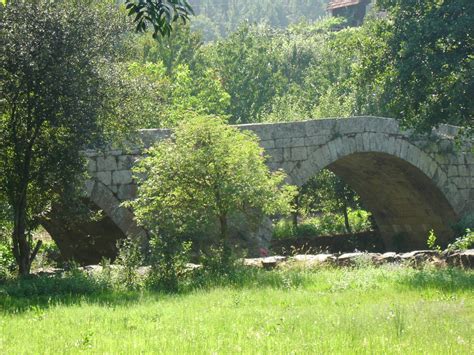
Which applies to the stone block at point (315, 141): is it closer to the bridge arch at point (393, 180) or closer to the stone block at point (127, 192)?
the bridge arch at point (393, 180)

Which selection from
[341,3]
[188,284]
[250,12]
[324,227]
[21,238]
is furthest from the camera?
[250,12]

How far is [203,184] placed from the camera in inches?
536

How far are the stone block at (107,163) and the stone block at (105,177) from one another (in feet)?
0.24

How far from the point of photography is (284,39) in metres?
48.2

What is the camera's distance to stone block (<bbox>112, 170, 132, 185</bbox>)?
16.8 metres

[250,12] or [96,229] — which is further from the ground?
[250,12]

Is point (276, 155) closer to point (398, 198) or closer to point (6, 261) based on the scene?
point (6, 261)

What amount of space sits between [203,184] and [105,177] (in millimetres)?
3675

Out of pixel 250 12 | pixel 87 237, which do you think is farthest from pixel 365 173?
pixel 250 12

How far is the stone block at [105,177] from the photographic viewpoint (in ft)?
54.9

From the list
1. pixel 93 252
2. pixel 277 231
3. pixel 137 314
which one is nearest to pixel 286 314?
pixel 137 314

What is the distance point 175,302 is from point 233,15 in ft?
356

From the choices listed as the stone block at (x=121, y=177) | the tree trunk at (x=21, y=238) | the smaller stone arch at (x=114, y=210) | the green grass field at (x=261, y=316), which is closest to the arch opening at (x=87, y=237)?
the smaller stone arch at (x=114, y=210)

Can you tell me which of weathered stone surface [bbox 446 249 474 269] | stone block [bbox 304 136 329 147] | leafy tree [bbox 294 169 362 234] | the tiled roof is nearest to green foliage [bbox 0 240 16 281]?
stone block [bbox 304 136 329 147]
